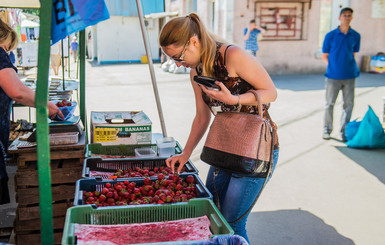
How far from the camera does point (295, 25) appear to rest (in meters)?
16.8

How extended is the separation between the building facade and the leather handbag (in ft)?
46.8

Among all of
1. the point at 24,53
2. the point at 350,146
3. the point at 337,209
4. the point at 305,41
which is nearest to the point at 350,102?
the point at 350,146

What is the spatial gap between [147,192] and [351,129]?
16.2ft

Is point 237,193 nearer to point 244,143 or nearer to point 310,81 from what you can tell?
point 244,143

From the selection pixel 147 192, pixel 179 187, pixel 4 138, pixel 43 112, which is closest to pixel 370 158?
pixel 179 187

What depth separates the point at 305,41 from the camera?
17078 mm

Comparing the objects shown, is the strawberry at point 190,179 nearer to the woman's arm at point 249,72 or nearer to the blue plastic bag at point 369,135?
the woman's arm at point 249,72

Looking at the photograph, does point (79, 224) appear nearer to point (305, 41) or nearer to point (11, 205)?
point (11, 205)

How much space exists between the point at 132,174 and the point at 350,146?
460 centimetres

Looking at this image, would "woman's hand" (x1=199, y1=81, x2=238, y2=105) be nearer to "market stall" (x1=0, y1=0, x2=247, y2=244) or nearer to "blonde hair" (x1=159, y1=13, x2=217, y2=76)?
"blonde hair" (x1=159, y1=13, x2=217, y2=76)

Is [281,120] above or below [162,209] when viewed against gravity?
below

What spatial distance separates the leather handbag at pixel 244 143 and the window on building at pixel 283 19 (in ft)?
48.8

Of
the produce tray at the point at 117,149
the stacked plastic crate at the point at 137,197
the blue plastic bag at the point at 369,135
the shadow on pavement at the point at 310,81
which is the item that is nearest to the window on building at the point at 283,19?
the shadow on pavement at the point at 310,81

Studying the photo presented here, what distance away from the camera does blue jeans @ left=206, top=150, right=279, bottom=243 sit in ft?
7.36
